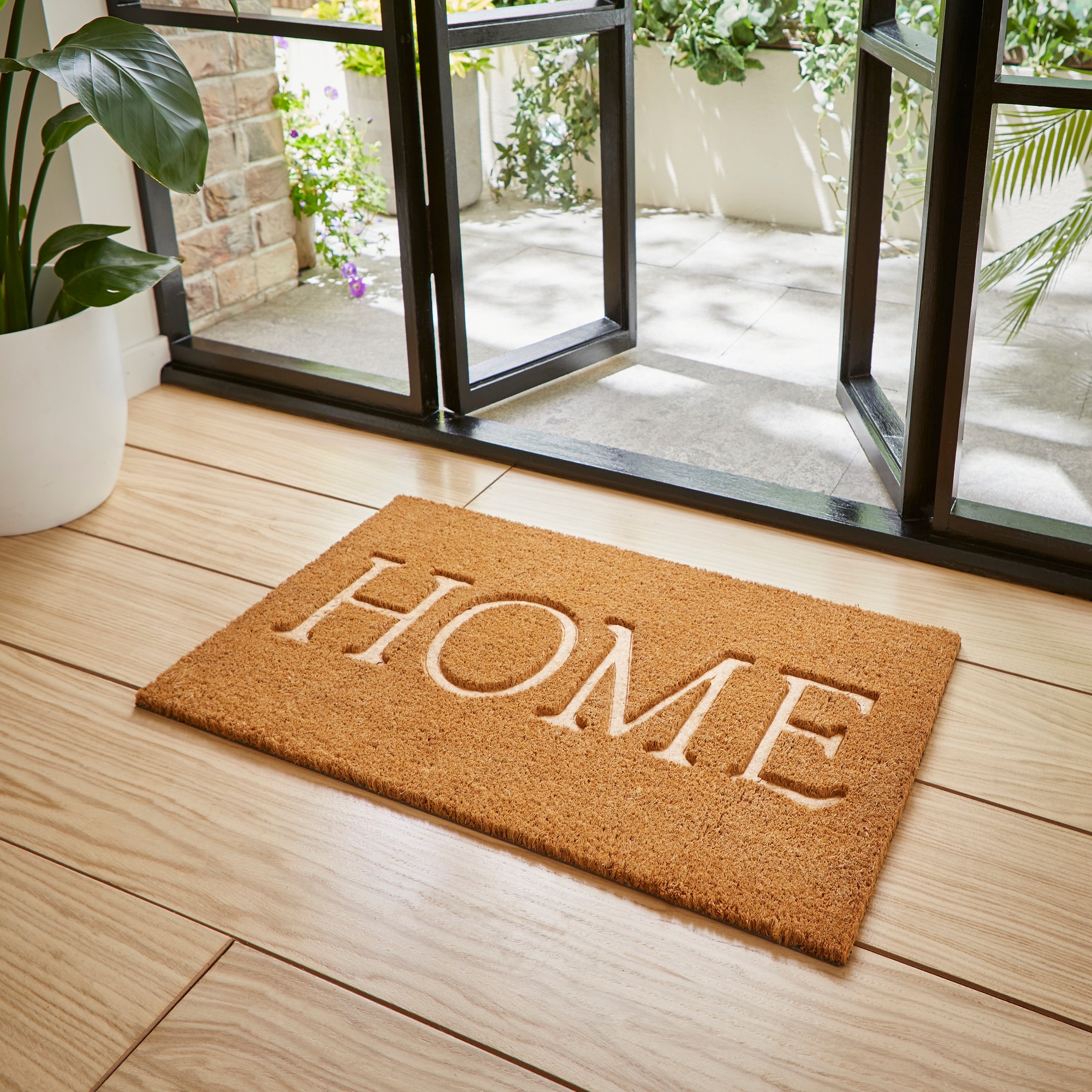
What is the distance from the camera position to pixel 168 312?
89.2 inches

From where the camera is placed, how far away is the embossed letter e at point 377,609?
4.83 feet

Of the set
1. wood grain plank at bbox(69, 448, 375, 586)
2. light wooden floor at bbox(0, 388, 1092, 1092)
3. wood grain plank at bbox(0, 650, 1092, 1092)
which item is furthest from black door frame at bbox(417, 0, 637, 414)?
wood grain plank at bbox(0, 650, 1092, 1092)

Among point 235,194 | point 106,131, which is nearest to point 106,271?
point 106,131

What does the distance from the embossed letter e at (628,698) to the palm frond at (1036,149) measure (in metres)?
0.73

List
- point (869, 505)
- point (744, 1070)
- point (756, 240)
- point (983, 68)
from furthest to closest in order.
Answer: point (756, 240) < point (869, 505) < point (983, 68) < point (744, 1070)

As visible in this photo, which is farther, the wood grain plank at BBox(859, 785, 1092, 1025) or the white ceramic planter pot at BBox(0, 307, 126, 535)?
the white ceramic planter pot at BBox(0, 307, 126, 535)

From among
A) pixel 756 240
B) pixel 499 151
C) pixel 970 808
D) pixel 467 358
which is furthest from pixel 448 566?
pixel 756 240

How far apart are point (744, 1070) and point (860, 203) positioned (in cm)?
143

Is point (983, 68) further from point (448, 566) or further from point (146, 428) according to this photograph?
point (146, 428)

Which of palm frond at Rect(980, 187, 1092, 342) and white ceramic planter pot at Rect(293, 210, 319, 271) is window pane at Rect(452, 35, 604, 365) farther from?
palm frond at Rect(980, 187, 1092, 342)

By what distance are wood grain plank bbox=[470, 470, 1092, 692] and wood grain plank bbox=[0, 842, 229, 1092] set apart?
2.86 feet

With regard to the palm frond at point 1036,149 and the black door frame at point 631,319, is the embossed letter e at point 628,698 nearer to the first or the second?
the black door frame at point 631,319

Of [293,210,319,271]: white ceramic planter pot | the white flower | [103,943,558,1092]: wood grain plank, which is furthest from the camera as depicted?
[293,210,319,271]: white ceramic planter pot

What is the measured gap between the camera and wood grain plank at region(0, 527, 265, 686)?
1496 millimetres
